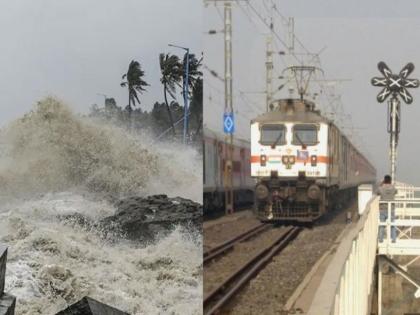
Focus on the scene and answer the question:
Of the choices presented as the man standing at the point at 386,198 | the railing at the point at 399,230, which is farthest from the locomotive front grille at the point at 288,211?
the railing at the point at 399,230

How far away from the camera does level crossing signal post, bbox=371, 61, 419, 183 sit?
1546 mm

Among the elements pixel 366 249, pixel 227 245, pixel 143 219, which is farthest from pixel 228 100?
pixel 366 249

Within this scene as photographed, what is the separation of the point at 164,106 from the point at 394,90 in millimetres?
654

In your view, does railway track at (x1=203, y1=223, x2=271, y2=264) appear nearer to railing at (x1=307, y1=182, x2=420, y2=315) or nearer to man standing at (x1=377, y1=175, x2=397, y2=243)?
railing at (x1=307, y1=182, x2=420, y2=315)

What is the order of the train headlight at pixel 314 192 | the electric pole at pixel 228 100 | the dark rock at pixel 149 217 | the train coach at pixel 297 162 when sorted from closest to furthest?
the electric pole at pixel 228 100 → the train coach at pixel 297 162 → the train headlight at pixel 314 192 → the dark rock at pixel 149 217

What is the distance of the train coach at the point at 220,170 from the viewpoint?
127 centimetres

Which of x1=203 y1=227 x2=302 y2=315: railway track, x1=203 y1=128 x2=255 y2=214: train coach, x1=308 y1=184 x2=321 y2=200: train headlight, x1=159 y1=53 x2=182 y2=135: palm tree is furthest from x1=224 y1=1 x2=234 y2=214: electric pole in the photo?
x1=159 y1=53 x2=182 y2=135: palm tree

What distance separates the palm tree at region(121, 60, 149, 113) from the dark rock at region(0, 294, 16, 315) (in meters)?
0.65

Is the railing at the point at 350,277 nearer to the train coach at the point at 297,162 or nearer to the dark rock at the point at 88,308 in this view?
the train coach at the point at 297,162

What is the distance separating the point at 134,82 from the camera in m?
1.85

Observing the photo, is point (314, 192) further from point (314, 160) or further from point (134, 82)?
point (134, 82)

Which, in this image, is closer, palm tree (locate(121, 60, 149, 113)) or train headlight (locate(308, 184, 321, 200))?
train headlight (locate(308, 184, 321, 200))

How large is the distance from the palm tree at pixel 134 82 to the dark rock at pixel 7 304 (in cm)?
65

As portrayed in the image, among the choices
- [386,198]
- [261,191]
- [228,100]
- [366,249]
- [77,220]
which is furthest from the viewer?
[366,249]
